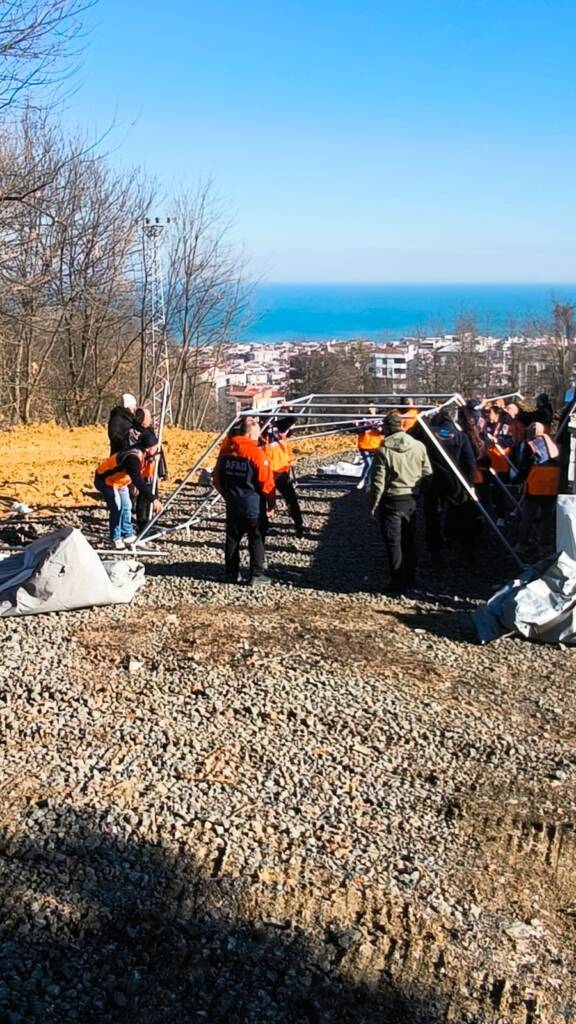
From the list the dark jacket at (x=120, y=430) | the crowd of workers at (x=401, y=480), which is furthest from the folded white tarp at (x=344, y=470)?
the dark jacket at (x=120, y=430)

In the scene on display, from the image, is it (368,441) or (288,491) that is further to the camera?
(368,441)

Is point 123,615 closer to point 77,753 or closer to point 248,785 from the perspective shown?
point 77,753

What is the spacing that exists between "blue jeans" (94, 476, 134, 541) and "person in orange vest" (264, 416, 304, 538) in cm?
191

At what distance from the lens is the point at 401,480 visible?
9883mm

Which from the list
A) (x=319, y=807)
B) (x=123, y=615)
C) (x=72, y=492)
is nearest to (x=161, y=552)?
(x=123, y=615)

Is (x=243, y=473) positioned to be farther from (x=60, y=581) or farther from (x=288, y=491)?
(x=288, y=491)

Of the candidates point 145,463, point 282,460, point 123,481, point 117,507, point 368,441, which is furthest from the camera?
point 368,441

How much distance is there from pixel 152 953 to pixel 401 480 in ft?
20.5

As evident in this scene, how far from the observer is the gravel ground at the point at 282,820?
4.20 m

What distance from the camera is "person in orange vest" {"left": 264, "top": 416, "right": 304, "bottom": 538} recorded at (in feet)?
40.1

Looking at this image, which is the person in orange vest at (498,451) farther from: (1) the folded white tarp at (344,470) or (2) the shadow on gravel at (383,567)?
(1) the folded white tarp at (344,470)

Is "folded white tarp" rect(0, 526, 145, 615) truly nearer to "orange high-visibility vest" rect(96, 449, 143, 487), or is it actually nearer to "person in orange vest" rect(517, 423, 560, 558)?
"orange high-visibility vest" rect(96, 449, 143, 487)

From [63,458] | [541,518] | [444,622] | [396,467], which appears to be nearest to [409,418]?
[396,467]

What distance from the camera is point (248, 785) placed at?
5902mm
